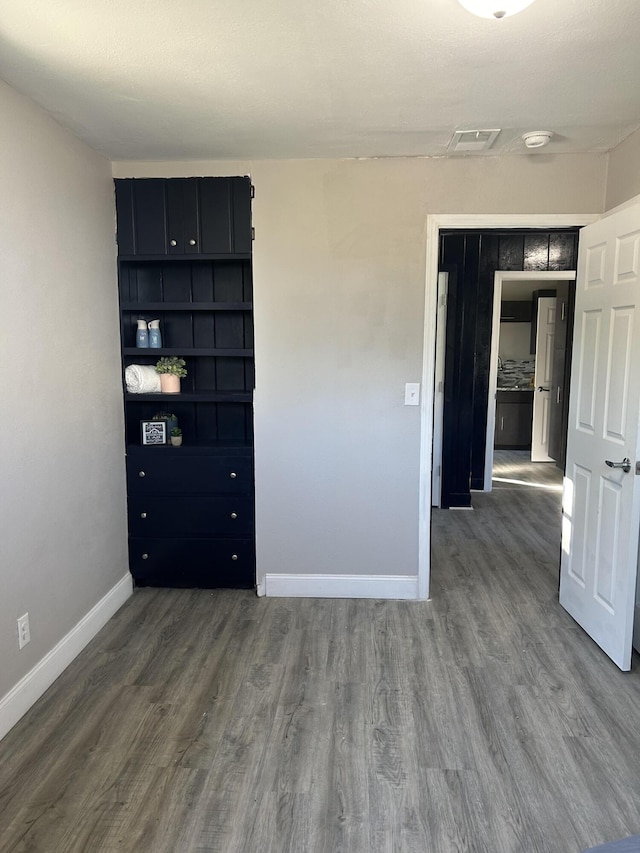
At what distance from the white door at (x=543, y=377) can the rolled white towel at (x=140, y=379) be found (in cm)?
546

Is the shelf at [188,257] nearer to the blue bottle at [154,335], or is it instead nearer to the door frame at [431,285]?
the blue bottle at [154,335]

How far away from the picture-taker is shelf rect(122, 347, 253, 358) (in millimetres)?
3184

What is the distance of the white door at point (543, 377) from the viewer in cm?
727

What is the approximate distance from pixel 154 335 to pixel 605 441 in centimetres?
245

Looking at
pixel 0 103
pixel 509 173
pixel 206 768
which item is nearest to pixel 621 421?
pixel 509 173

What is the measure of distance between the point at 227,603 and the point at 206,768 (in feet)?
4.18

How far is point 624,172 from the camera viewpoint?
2.76 meters

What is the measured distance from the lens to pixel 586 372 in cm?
287

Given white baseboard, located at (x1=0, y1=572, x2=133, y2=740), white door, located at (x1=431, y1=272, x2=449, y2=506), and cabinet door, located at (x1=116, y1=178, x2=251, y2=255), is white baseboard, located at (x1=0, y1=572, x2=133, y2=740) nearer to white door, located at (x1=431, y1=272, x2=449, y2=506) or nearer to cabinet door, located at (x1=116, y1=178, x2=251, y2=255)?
cabinet door, located at (x1=116, y1=178, x2=251, y2=255)

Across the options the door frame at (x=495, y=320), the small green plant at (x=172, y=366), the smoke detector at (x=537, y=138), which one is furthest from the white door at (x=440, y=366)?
the small green plant at (x=172, y=366)

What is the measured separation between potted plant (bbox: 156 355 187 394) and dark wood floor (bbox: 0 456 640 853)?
1220mm

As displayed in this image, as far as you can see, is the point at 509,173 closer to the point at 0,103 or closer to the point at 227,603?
the point at 0,103

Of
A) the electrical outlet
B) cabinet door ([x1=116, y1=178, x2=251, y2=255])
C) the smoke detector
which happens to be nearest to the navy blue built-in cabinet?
cabinet door ([x1=116, y1=178, x2=251, y2=255])

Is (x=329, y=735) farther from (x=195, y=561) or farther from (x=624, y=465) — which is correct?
(x=624, y=465)
